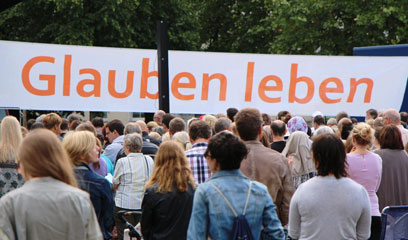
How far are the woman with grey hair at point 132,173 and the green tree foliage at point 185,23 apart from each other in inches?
718

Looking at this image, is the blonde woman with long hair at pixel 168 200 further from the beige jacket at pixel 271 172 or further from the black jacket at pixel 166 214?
the beige jacket at pixel 271 172

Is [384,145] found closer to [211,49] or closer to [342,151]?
[342,151]

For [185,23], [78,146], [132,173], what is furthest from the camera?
[185,23]

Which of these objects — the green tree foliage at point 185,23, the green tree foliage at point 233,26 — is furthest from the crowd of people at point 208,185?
the green tree foliage at point 233,26

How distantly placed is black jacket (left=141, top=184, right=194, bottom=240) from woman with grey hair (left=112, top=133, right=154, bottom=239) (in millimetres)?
2335

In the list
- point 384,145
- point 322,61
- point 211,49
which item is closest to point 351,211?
point 384,145

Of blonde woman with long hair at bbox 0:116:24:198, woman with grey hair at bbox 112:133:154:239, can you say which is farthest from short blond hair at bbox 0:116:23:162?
woman with grey hair at bbox 112:133:154:239

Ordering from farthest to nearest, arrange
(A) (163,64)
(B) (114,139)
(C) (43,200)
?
(A) (163,64), (B) (114,139), (C) (43,200)

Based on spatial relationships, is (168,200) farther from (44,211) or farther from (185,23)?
(185,23)

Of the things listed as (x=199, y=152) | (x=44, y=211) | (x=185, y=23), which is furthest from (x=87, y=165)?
(x=185, y=23)

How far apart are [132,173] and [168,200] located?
245 centimetres

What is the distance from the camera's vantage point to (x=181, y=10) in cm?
2964

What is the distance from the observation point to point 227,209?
4363 mm

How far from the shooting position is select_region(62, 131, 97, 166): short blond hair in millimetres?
5613
